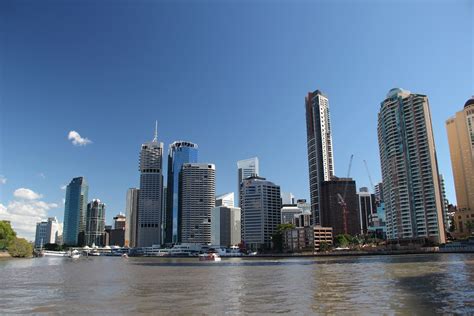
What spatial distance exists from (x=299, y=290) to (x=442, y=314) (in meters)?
21.1

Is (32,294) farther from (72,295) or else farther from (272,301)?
(272,301)

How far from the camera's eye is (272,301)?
137 ft

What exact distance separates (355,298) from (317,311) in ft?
31.3

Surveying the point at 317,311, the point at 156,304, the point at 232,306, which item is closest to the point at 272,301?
the point at 232,306

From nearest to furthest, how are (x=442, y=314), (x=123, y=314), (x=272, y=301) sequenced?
1. (x=442, y=314)
2. (x=123, y=314)
3. (x=272, y=301)

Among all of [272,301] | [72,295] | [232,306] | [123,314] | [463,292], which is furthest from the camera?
[72,295]

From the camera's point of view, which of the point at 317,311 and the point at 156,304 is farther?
the point at 156,304

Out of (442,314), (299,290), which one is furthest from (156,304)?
(442,314)

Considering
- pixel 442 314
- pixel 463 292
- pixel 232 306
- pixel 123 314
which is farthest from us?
pixel 463 292

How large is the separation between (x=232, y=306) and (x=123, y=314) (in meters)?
10.1

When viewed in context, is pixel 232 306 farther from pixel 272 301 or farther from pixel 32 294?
pixel 32 294

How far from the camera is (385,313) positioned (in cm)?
3347

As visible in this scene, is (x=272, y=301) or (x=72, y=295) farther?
(x=72, y=295)

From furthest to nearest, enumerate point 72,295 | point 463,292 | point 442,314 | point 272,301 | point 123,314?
point 72,295, point 463,292, point 272,301, point 123,314, point 442,314
